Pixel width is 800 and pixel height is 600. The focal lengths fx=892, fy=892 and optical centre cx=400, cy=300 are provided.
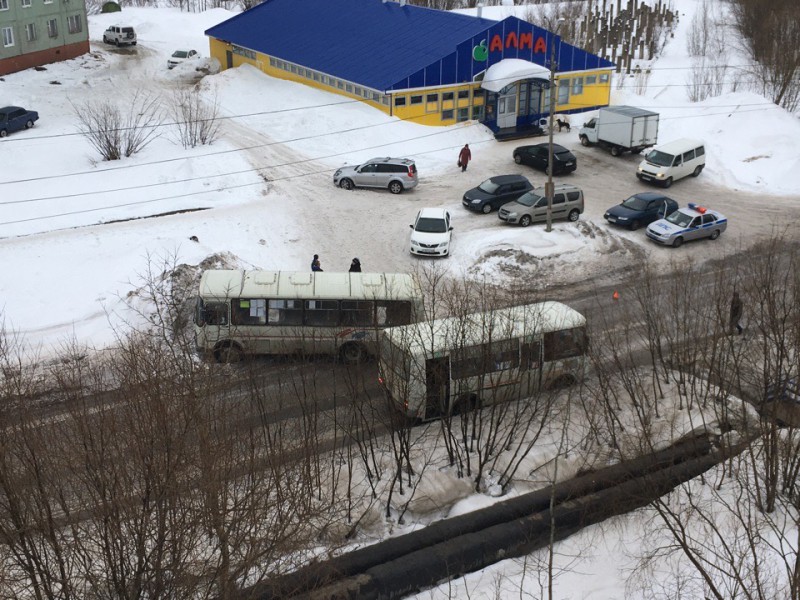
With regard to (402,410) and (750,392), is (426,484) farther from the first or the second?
(750,392)

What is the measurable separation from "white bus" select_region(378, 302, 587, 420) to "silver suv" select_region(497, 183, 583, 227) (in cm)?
1159

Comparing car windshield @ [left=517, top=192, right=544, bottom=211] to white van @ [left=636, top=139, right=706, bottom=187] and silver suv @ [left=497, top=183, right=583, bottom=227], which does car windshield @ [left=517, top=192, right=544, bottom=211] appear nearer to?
silver suv @ [left=497, top=183, right=583, bottom=227]

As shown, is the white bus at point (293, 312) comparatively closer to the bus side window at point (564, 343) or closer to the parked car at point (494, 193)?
the bus side window at point (564, 343)

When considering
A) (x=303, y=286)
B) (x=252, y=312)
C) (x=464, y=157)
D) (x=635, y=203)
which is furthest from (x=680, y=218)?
(x=252, y=312)

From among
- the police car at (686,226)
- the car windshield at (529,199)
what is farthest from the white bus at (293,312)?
the police car at (686,226)

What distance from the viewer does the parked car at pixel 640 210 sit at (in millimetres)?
31516

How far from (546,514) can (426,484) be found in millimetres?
2521

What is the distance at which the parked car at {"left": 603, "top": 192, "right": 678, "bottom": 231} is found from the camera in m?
31.5

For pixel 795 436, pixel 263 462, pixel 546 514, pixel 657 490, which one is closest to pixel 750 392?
pixel 795 436

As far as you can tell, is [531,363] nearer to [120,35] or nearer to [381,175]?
[381,175]

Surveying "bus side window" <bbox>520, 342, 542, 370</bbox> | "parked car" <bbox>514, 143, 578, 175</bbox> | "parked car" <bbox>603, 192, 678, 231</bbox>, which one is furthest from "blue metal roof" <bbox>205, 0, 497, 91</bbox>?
"bus side window" <bbox>520, 342, 542, 370</bbox>

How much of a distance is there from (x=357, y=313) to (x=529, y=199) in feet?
37.9

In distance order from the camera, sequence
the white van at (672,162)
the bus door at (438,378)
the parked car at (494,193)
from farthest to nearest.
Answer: the white van at (672,162), the parked car at (494,193), the bus door at (438,378)

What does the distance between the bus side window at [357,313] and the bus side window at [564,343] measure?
4.78 meters
